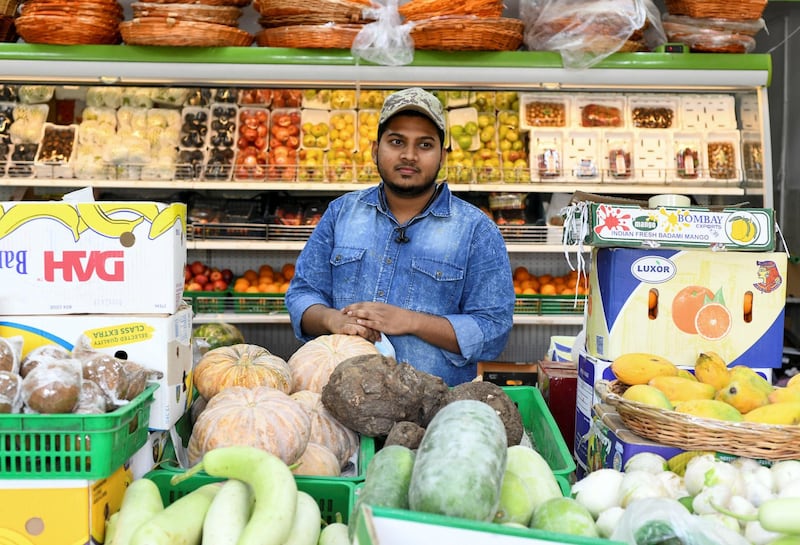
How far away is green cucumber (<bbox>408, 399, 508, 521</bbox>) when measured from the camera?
1081 mm

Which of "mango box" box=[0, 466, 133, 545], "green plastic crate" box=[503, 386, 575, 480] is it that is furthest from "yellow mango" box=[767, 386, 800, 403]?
"mango box" box=[0, 466, 133, 545]

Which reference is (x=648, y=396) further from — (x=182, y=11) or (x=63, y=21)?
(x=63, y=21)

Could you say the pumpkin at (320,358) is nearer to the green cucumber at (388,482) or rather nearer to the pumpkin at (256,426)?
the pumpkin at (256,426)

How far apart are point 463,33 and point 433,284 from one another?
194cm

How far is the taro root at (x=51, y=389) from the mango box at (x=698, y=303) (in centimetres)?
131

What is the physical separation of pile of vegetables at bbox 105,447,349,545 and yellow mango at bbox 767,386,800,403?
1.03 metres

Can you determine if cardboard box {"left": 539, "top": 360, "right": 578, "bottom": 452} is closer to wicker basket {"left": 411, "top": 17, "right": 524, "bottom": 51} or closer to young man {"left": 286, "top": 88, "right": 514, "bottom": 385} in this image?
young man {"left": 286, "top": 88, "right": 514, "bottom": 385}

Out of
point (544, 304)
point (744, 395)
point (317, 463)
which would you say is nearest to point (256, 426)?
point (317, 463)

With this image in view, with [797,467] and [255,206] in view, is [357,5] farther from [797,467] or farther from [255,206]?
[797,467]

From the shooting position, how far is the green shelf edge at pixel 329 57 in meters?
4.03

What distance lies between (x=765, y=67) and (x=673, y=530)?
149 inches

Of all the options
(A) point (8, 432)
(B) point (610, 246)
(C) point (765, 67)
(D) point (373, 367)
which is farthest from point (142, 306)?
(C) point (765, 67)

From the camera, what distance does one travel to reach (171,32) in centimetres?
394

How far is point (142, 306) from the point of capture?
158 centimetres
